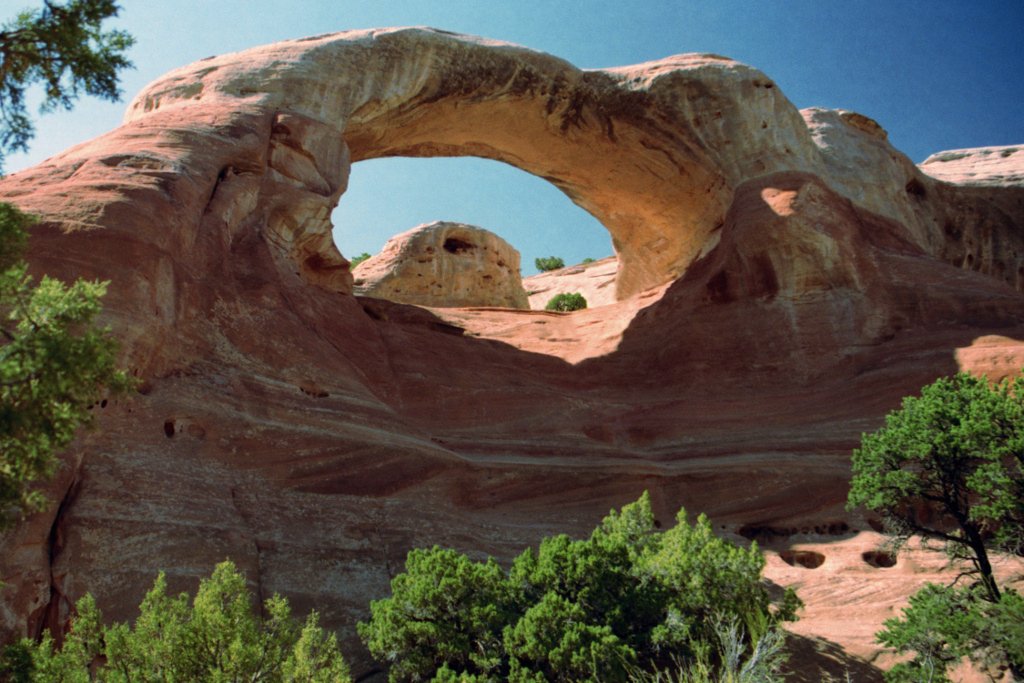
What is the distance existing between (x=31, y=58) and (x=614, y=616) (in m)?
7.84

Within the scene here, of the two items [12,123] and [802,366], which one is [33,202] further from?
[802,366]

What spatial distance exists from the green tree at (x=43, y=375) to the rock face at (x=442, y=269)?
2470 centimetres

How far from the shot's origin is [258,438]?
12539 millimetres

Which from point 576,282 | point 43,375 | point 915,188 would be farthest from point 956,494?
point 576,282

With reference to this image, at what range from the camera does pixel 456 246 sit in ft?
112

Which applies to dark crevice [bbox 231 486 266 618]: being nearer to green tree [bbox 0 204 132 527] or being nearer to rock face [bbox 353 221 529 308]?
green tree [bbox 0 204 132 527]

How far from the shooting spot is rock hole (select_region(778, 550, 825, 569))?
1397 cm

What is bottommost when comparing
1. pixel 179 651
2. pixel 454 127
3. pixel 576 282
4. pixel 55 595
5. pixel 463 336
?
pixel 179 651

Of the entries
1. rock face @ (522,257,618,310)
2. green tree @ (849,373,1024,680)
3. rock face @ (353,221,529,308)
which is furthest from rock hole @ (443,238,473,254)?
green tree @ (849,373,1024,680)

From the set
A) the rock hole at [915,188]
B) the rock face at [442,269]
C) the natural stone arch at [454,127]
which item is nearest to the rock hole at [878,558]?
the natural stone arch at [454,127]

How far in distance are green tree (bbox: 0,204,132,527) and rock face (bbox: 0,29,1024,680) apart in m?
3.29

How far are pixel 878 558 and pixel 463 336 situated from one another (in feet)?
A: 30.7

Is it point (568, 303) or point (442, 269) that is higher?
point (442, 269)

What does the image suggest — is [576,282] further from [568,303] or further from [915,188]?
[915,188]
